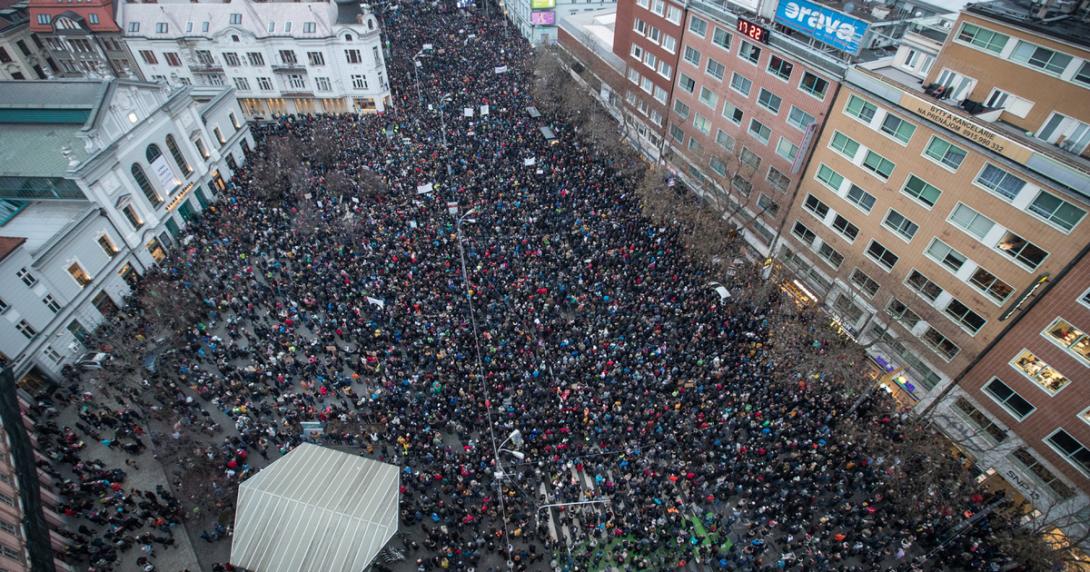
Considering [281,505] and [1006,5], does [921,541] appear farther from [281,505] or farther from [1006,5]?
[281,505]

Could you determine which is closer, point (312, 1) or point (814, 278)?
point (814, 278)

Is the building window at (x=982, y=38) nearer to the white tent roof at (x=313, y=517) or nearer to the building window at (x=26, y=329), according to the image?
the white tent roof at (x=313, y=517)

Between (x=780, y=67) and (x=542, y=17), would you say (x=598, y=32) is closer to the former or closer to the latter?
(x=542, y=17)

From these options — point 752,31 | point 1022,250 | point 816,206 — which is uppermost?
point 752,31

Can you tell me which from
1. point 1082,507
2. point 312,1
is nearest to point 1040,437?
point 1082,507

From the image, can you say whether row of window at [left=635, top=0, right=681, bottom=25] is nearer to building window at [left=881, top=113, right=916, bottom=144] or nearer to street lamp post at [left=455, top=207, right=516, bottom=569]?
building window at [left=881, top=113, right=916, bottom=144]

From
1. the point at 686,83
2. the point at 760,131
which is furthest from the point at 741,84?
the point at 686,83
